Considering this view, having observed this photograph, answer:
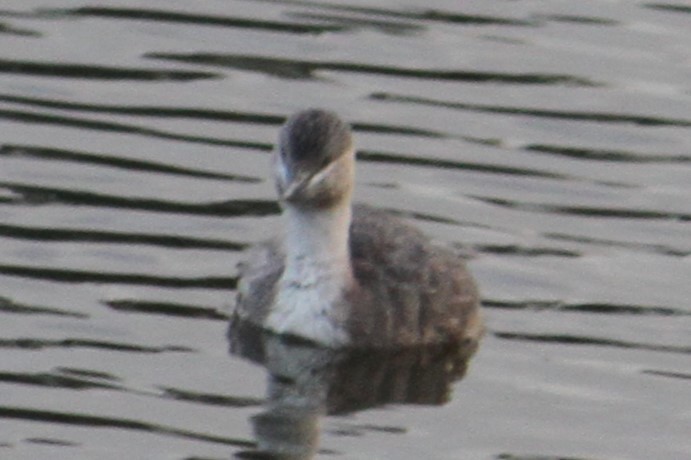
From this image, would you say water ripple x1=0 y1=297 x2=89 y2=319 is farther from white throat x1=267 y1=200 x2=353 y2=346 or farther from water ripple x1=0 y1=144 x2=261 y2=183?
water ripple x1=0 y1=144 x2=261 y2=183

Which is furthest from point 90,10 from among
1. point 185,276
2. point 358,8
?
point 185,276

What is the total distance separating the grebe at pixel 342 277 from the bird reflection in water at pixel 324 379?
0.32 feet

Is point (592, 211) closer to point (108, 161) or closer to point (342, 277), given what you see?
point (342, 277)

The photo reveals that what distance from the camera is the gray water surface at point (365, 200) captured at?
14.6m

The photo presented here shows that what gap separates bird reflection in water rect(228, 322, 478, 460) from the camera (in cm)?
1455

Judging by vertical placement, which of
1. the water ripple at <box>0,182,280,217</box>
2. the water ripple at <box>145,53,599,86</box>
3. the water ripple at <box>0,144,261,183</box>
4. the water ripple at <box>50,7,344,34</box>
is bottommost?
the water ripple at <box>0,182,280,217</box>

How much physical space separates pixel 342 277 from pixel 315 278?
17cm

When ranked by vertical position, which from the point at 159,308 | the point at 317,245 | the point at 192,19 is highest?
the point at 192,19

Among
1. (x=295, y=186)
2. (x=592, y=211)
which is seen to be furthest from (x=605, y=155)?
(x=295, y=186)

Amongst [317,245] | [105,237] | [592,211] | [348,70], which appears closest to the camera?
[317,245]

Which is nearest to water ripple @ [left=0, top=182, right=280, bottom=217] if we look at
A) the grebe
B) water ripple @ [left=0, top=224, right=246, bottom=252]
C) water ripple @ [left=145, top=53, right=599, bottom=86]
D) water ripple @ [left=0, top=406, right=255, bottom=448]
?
water ripple @ [left=0, top=224, right=246, bottom=252]

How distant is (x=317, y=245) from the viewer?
53.7ft

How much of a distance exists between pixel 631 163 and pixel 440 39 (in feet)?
8.44

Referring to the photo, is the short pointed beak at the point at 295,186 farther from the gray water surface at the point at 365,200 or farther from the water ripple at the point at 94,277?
the water ripple at the point at 94,277
